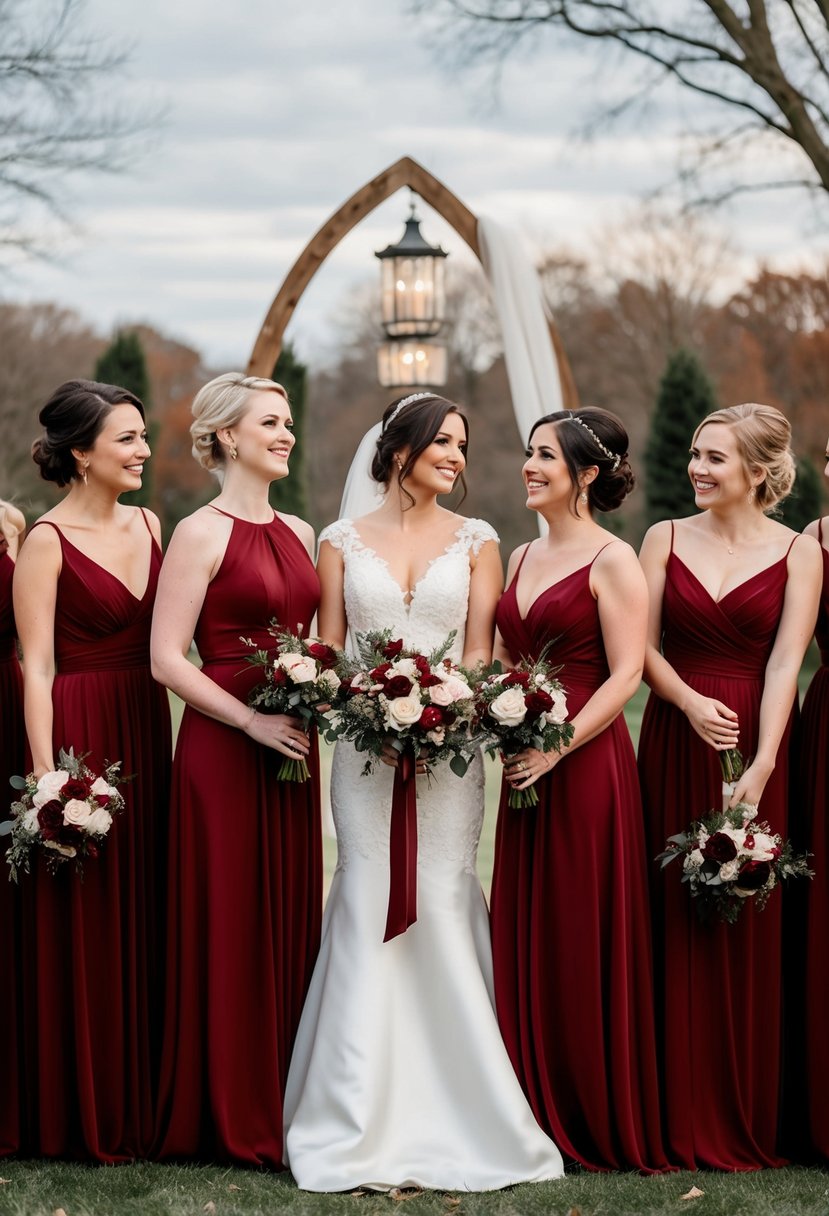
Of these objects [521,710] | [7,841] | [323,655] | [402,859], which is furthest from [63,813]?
[521,710]

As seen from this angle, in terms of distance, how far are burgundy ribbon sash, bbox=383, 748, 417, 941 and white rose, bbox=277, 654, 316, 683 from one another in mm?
513

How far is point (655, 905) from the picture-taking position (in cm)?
506

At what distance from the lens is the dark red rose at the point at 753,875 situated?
461 cm

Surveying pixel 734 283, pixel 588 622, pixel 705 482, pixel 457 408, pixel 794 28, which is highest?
pixel 734 283

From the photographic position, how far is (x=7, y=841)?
17.2ft

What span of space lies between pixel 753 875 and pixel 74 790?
7.29ft

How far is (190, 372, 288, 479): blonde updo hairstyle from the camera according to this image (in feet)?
16.4

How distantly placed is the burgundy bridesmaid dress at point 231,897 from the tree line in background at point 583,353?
26165 mm

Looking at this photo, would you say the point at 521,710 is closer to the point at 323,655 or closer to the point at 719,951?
the point at 323,655

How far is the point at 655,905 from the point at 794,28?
45.3 ft

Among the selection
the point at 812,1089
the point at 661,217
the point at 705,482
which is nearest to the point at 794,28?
the point at 705,482

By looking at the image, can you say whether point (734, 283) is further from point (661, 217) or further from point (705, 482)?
point (705, 482)

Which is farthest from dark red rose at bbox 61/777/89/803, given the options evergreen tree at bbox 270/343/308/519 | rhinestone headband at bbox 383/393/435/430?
evergreen tree at bbox 270/343/308/519

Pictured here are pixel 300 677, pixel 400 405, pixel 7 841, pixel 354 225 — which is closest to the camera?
pixel 300 677
